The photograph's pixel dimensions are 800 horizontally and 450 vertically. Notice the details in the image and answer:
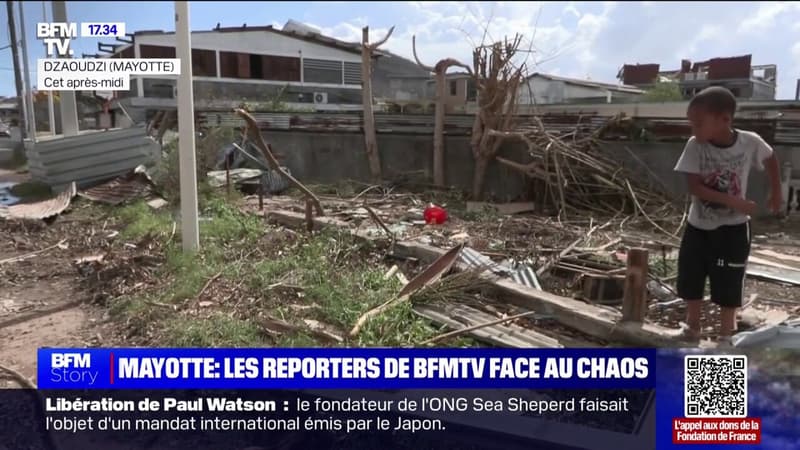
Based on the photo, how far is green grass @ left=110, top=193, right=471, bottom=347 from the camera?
337cm

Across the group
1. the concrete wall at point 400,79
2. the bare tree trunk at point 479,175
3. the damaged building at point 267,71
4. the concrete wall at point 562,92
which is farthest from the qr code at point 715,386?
the concrete wall at point 562,92

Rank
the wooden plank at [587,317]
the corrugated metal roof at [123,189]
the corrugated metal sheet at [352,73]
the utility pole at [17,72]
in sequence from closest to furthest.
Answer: the wooden plank at [587,317] → the utility pole at [17,72] → the corrugated metal roof at [123,189] → the corrugated metal sheet at [352,73]

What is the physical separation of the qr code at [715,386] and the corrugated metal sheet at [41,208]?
699 cm

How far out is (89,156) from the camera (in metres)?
8.69

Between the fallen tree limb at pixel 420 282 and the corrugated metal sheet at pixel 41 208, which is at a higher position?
the corrugated metal sheet at pixel 41 208

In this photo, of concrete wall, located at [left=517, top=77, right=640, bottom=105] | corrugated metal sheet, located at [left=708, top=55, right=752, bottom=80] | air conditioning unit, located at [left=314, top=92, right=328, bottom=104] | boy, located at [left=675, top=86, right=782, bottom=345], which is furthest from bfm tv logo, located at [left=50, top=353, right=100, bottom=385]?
concrete wall, located at [left=517, top=77, right=640, bottom=105]

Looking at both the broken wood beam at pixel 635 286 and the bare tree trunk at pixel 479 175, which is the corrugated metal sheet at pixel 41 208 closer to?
the bare tree trunk at pixel 479 175

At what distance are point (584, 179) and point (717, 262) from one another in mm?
4464

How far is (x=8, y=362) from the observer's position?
3.28m

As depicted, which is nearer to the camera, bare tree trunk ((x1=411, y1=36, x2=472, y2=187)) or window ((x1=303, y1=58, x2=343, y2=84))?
bare tree trunk ((x1=411, y1=36, x2=472, y2=187))

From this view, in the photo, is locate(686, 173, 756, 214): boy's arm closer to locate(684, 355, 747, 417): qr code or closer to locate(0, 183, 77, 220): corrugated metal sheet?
locate(684, 355, 747, 417): qr code

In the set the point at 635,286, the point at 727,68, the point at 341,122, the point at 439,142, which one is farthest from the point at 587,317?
the point at 727,68

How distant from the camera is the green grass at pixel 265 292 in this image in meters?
3.37

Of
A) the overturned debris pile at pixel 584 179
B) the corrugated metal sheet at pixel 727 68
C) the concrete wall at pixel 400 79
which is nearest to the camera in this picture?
the overturned debris pile at pixel 584 179
